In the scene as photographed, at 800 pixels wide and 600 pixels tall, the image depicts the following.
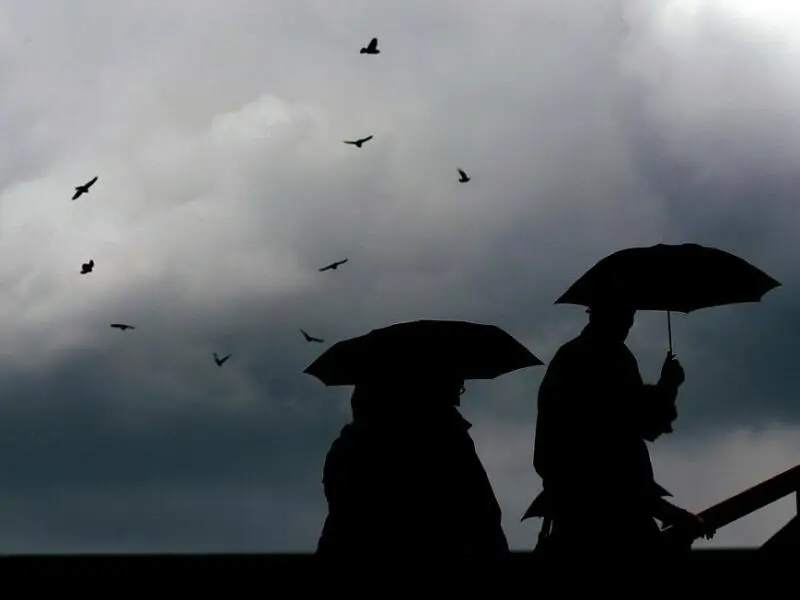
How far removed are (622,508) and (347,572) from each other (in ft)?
5.55

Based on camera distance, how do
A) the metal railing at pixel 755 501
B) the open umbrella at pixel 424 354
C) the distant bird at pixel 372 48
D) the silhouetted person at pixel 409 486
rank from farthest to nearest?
the distant bird at pixel 372 48 < the open umbrella at pixel 424 354 < the silhouetted person at pixel 409 486 < the metal railing at pixel 755 501

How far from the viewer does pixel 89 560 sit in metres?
7.07

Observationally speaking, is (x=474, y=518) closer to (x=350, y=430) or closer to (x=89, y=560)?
(x=350, y=430)

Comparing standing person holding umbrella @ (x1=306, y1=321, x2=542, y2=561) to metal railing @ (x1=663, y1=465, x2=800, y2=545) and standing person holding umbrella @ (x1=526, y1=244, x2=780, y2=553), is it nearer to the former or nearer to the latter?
standing person holding umbrella @ (x1=526, y1=244, x2=780, y2=553)

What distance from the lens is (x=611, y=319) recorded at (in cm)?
843

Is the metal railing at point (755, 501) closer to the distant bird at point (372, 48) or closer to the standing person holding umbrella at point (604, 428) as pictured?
the standing person holding umbrella at point (604, 428)

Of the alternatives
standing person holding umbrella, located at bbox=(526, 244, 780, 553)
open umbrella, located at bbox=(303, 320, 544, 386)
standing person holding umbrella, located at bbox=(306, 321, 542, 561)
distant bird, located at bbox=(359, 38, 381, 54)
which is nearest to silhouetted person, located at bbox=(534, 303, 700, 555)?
standing person holding umbrella, located at bbox=(526, 244, 780, 553)

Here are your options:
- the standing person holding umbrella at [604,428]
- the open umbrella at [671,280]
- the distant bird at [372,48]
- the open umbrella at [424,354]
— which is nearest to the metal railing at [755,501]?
the standing person holding umbrella at [604,428]

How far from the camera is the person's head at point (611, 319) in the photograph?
8.40 m

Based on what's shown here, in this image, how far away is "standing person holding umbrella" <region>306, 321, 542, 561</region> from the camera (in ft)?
32.2

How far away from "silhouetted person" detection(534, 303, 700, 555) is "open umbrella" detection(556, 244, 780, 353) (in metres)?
0.17

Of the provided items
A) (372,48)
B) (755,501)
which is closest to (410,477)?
(755,501)

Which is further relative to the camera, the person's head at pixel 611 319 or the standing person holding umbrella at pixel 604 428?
the person's head at pixel 611 319

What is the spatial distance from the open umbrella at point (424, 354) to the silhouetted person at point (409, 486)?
1.45ft
